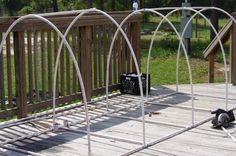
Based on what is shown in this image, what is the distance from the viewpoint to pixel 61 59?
6812mm

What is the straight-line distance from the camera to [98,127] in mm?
5867

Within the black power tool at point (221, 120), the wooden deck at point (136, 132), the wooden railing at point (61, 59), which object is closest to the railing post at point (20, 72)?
the wooden railing at point (61, 59)

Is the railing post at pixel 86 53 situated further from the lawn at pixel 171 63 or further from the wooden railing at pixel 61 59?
the lawn at pixel 171 63

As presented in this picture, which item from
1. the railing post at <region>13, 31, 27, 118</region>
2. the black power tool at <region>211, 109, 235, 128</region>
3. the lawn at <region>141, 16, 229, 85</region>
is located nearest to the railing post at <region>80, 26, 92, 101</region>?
the railing post at <region>13, 31, 27, 118</region>

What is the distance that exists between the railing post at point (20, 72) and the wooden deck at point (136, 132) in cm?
27

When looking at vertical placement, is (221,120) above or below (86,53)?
below

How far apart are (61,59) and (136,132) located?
1853 mm

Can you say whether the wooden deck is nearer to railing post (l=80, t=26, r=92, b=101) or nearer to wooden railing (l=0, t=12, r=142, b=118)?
wooden railing (l=0, t=12, r=142, b=118)

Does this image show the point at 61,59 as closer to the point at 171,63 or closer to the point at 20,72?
the point at 20,72

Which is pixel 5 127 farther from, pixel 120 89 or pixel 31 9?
pixel 31 9

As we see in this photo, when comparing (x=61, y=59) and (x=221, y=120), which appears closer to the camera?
(x=221, y=120)

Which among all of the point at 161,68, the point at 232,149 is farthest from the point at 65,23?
the point at 161,68

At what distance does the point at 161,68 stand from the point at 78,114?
27.4 ft

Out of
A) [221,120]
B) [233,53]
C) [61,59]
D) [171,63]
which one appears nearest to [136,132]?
[221,120]
